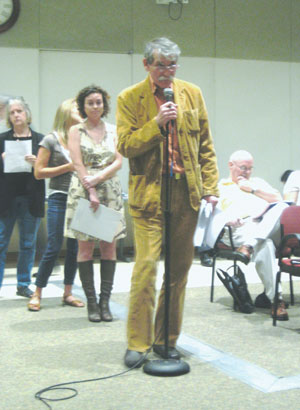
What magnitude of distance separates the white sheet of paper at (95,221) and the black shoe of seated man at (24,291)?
116 centimetres

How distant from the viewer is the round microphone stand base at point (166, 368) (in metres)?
3.05

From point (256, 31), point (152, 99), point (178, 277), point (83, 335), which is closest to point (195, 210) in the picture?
point (178, 277)

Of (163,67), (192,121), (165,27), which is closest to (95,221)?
(192,121)

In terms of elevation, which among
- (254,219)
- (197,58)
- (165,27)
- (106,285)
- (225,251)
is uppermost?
(165,27)

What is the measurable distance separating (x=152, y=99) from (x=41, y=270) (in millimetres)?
1943

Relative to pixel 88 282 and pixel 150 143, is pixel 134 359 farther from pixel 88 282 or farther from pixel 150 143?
pixel 88 282

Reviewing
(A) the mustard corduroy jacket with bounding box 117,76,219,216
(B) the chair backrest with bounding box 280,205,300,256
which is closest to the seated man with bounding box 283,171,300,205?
(B) the chair backrest with bounding box 280,205,300,256

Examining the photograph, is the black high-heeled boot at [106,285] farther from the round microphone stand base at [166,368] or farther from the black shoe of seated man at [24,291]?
the round microphone stand base at [166,368]

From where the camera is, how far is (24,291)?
16.9ft

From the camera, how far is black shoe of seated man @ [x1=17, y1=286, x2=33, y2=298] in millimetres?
5137

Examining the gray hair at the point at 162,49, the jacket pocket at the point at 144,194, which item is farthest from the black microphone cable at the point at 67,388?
the gray hair at the point at 162,49

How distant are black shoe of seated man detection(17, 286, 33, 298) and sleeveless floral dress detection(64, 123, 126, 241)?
1.00 m

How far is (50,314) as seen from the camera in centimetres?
452

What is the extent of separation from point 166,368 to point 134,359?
0.61 ft
